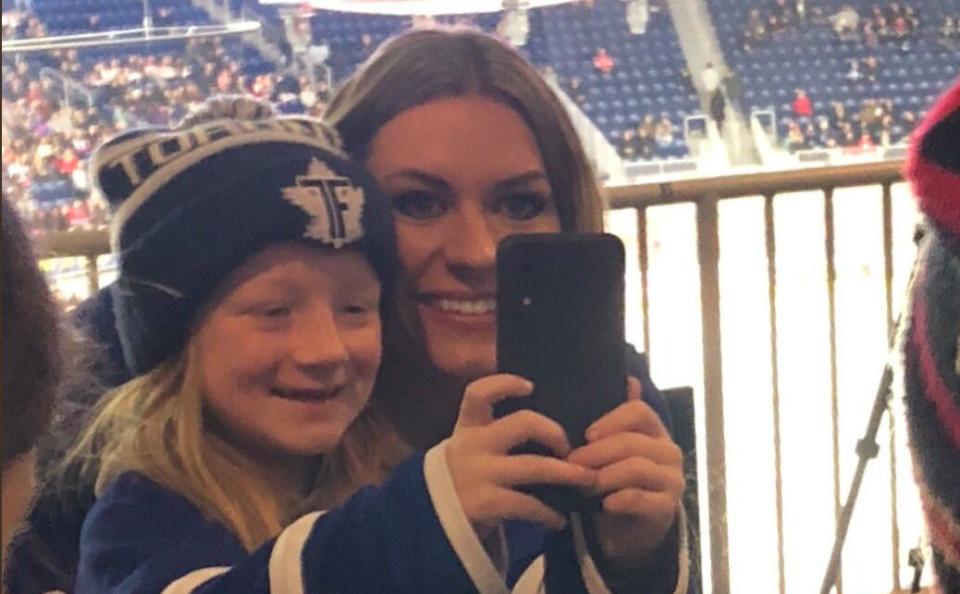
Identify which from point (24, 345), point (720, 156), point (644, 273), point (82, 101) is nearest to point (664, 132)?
point (720, 156)

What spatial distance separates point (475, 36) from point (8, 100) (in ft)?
0.62

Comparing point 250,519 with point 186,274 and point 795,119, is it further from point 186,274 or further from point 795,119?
point 795,119

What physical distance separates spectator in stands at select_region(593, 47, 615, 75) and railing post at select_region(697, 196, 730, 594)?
0.41 feet

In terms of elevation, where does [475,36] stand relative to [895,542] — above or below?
above

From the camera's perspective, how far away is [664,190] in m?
0.73

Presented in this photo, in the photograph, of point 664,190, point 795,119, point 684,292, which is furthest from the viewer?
point 795,119

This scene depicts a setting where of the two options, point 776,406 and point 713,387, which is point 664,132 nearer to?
point 713,387

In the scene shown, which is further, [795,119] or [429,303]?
[795,119]

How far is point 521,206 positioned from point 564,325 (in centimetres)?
8

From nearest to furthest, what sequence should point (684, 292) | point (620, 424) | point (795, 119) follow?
point (620, 424), point (684, 292), point (795, 119)

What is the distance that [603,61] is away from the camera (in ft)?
2.28

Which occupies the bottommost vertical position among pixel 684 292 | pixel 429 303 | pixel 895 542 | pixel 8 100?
pixel 895 542

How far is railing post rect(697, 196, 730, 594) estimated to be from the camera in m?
0.72

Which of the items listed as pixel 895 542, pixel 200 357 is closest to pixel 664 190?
pixel 200 357
